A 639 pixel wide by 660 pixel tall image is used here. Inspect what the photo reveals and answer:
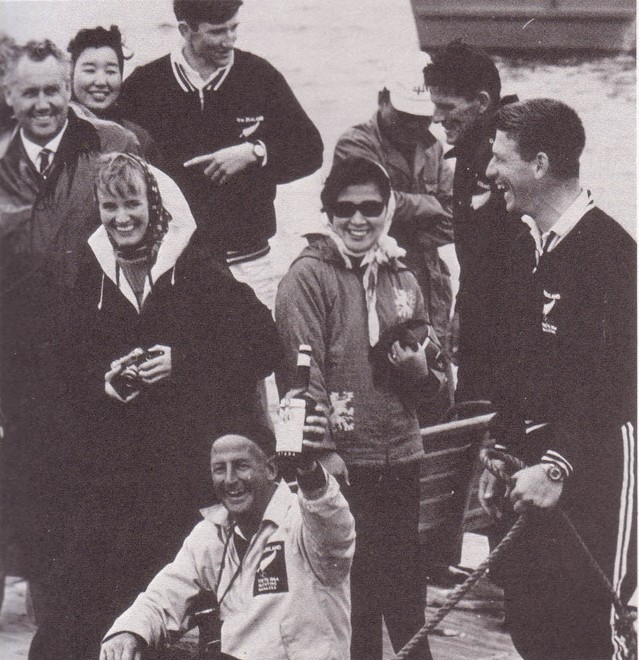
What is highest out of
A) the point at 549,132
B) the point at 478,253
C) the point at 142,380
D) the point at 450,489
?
the point at 549,132

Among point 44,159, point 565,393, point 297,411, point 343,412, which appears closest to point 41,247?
point 44,159

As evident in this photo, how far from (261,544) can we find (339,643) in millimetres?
461

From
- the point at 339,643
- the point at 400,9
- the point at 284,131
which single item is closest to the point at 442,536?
the point at 339,643

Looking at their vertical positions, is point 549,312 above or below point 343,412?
above

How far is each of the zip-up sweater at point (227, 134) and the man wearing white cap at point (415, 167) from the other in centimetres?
27

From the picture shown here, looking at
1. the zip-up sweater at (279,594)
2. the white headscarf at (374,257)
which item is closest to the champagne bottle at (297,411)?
the zip-up sweater at (279,594)

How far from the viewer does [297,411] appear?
389 centimetres

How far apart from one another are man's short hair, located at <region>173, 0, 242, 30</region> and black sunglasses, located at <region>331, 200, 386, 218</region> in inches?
34.6

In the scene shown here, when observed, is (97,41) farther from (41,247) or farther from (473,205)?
(473,205)

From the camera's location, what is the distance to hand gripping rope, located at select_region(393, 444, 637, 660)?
3752mm

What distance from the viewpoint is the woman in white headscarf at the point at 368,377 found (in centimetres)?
394

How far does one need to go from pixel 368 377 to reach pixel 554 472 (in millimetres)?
762

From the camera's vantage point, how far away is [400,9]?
158 inches

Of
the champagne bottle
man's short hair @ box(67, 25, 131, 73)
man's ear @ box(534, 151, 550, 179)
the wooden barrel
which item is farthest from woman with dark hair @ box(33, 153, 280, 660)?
man's ear @ box(534, 151, 550, 179)
